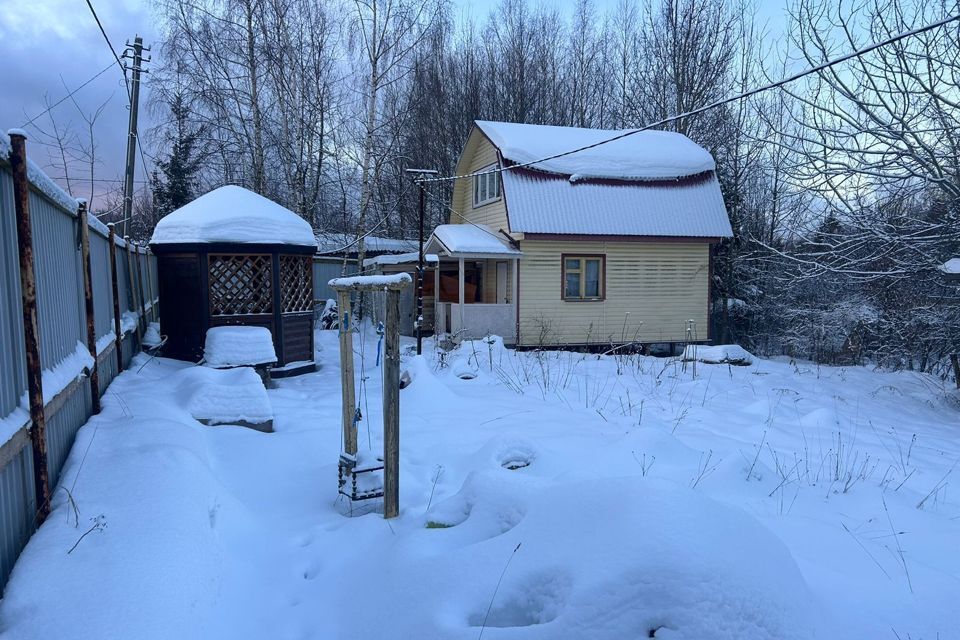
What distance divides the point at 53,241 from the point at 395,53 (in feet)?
49.9

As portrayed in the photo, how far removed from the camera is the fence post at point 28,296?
2762 mm

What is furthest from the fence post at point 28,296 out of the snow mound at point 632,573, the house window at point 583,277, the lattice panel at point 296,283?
the house window at point 583,277

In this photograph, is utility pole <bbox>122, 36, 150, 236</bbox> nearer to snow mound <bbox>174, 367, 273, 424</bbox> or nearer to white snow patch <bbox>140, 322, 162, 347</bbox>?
white snow patch <bbox>140, 322, 162, 347</bbox>

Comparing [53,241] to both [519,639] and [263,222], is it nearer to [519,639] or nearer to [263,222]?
[519,639]

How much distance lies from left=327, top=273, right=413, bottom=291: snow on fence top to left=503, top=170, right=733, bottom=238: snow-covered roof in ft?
34.2

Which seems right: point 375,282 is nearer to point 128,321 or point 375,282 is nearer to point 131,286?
point 128,321

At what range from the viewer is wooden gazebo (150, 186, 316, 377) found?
29.8 feet

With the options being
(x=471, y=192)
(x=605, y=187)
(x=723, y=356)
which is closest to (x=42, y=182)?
(x=723, y=356)

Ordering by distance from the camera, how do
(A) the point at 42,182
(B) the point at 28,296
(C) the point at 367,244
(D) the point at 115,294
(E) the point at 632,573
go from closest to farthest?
1. (E) the point at 632,573
2. (B) the point at 28,296
3. (A) the point at 42,182
4. (D) the point at 115,294
5. (C) the point at 367,244

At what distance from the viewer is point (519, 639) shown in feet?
6.56

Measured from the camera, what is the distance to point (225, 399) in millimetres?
5586

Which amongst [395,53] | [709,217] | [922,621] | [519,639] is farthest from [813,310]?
[519,639]

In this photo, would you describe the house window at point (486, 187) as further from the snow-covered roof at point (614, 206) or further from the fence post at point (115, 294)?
the fence post at point (115, 294)

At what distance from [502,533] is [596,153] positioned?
47.3ft
